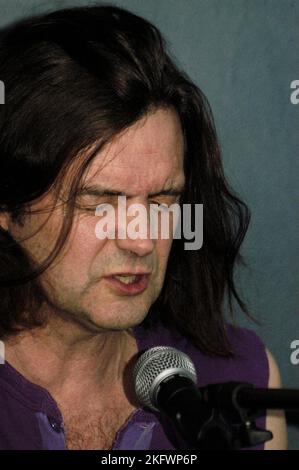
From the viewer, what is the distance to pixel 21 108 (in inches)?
54.9

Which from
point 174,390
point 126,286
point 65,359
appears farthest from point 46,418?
point 174,390

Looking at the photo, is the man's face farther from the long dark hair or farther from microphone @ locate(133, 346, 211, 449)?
microphone @ locate(133, 346, 211, 449)

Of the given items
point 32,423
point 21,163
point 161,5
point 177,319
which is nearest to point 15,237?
point 21,163

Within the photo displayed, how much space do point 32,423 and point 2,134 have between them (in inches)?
23.9

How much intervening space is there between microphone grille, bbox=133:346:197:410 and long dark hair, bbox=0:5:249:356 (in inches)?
14.5

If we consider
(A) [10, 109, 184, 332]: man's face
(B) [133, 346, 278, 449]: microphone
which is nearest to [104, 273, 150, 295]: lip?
(A) [10, 109, 184, 332]: man's face

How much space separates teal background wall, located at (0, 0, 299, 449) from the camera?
1809 millimetres

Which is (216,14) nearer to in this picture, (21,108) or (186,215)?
(186,215)

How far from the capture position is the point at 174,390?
0.94 meters

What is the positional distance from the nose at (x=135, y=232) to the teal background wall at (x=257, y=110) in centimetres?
62

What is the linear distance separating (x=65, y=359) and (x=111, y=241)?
0.36 meters

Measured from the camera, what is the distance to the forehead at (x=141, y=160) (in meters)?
1.33

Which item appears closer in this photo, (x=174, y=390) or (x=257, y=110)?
(x=174, y=390)

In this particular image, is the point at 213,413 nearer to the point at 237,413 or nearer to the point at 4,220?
the point at 237,413
